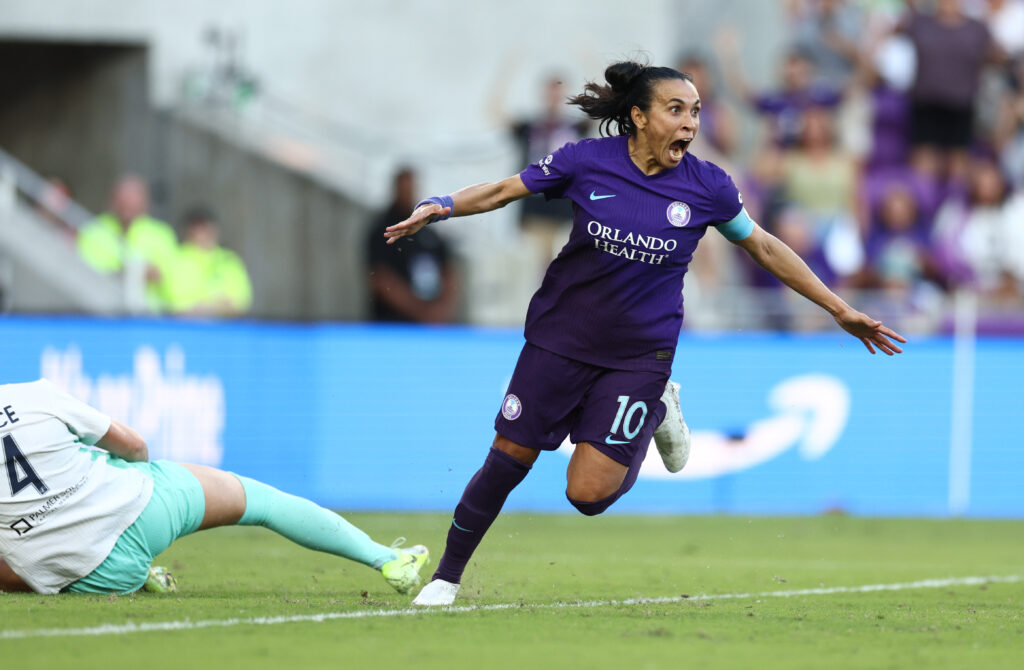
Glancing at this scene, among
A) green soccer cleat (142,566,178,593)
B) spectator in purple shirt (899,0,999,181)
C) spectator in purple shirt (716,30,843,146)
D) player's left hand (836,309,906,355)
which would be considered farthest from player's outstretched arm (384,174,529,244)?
spectator in purple shirt (899,0,999,181)

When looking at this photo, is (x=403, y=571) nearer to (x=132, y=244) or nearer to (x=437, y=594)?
(x=437, y=594)

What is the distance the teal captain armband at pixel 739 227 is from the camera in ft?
22.2

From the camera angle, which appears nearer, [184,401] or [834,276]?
[184,401]

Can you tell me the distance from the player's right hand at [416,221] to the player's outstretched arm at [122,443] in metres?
1.35

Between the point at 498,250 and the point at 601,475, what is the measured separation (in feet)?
31.1

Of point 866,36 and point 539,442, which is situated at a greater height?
point 866,36

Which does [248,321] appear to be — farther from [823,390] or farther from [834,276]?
[834,276]

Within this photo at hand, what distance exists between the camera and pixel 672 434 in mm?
7328

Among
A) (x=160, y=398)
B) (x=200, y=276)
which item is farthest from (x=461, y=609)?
(x=200, y=276)

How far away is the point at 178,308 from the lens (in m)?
14.1

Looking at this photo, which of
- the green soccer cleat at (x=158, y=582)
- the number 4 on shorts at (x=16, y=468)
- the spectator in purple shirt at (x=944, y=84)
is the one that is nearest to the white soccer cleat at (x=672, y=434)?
the green soccer cleat at (x=158, y=582)

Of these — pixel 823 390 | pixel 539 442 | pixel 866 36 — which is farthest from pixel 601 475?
pixel 866 36

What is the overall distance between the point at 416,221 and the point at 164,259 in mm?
8707

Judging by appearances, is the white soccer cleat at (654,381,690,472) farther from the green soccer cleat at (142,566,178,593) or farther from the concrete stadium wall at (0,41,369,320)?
the concrete stadium wall at (0,41,369,320)
